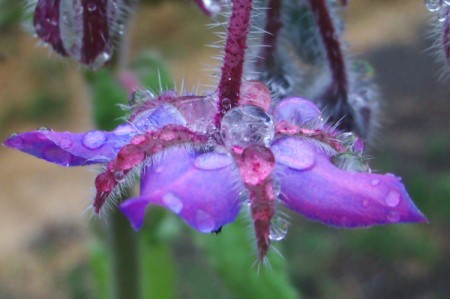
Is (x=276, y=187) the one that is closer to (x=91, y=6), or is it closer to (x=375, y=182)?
(x=375, y=182)

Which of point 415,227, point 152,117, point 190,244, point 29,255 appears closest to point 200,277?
point 190,244

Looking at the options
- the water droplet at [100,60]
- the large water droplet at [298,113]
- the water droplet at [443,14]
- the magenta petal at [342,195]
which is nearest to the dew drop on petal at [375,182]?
the magenta petal at [342,195]

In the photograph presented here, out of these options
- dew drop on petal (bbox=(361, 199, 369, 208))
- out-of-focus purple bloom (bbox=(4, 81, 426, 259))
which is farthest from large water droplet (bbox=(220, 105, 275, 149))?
dew drop on petal (bbox=(361, 199, 369, 208))

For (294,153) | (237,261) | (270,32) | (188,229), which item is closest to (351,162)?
(294,153)

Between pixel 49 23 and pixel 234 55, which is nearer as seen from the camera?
pixel 234 55

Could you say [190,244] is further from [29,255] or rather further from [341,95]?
[341,95]

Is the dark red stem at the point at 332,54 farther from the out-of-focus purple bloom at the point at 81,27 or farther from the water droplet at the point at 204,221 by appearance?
the water droplet at the point at 204,221

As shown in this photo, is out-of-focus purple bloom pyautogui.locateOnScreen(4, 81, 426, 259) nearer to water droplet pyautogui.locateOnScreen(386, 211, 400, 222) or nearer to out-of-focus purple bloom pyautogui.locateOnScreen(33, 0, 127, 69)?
water droplet pyautogui.locateOnScreen(386, 211, 400, 222)
